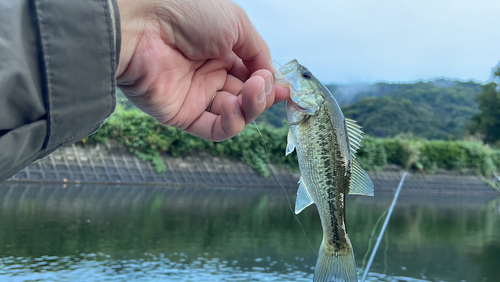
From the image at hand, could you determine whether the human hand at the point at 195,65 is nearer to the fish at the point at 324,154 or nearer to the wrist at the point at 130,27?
the wrist at the point at 130,27

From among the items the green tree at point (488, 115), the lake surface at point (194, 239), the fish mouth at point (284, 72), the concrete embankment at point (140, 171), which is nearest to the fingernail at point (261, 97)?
the fish mouth at point (284, 72)

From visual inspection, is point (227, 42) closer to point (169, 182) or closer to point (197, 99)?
point (197, 99)

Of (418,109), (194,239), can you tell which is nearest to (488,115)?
(418,109)

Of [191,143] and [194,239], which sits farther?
[191,143]

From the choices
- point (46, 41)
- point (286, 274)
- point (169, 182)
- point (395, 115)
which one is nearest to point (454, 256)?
point (286, 274)

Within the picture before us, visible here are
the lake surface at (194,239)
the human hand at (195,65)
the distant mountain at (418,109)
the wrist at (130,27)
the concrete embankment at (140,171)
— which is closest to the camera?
the wrist at (130,27)

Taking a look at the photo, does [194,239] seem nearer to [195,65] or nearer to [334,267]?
[195,65]
